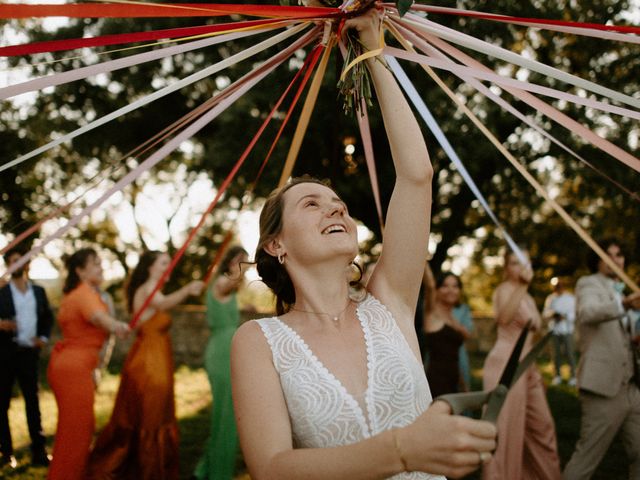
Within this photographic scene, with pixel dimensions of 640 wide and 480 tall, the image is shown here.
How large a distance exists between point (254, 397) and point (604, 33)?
5.15ft

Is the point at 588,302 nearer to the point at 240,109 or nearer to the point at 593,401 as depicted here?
the point at 593,401

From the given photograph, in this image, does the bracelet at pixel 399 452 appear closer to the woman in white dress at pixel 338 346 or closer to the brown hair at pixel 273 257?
the woman in white dress at pixel 338 346

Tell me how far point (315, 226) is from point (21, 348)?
5.20 meters

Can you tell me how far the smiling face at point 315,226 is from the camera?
1.84 meters

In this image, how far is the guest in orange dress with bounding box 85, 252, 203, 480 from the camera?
486 centimetres

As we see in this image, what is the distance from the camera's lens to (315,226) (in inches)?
74.2

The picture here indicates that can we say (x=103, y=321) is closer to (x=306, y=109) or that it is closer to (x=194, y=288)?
(x=194, y=288)

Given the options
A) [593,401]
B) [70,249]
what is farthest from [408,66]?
[70,249]

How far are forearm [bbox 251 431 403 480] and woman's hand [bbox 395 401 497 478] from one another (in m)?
0.07

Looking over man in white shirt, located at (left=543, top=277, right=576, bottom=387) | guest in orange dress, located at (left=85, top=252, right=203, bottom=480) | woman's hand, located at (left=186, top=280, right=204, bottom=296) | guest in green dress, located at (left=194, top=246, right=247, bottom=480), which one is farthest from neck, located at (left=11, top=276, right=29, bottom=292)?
man in white shirt, located at (left=543, top=277, right=576, bottom=387)

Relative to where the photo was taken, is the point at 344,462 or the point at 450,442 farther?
the point at 344,462

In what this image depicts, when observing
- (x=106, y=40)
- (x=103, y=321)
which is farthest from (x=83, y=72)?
(x=103, y=321)

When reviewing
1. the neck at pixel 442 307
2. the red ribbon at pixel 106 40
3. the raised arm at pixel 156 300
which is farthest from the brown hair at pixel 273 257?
the neck at pixel 442 307

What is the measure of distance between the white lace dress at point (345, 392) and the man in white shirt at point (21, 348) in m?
4.93
